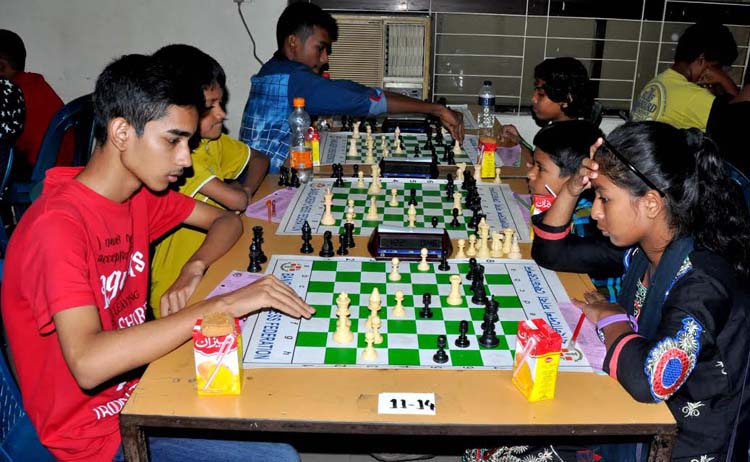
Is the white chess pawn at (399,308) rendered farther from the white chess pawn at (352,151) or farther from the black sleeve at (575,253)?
the white chess pawn at (352,151)

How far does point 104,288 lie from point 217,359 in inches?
19.4

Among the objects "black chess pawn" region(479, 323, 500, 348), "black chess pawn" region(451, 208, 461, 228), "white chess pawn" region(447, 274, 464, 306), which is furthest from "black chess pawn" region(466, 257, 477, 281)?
"black chess pawn" region(451, 208, 461, 228)

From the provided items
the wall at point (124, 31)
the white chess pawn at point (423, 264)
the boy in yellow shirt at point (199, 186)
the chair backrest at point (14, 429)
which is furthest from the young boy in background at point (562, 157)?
the wall at point (124, 31)

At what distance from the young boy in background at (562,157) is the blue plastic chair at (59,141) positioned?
2.12m

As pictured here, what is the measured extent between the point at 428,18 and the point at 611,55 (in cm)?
247

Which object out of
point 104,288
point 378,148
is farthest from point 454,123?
point 104,288

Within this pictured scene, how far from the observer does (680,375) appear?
4.88 feet

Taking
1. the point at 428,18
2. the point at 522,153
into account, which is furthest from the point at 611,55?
the point at 522,153

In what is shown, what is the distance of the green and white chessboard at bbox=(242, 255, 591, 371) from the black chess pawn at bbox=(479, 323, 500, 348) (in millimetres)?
14

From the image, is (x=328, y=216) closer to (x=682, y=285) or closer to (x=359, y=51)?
(x=682, y=285)

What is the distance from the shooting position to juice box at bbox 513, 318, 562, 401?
1456mm

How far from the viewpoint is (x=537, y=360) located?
4.76 ft

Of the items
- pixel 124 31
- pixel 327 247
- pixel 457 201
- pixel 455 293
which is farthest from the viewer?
pixel 124 31

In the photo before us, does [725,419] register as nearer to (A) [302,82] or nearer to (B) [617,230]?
(B) [617,230]
